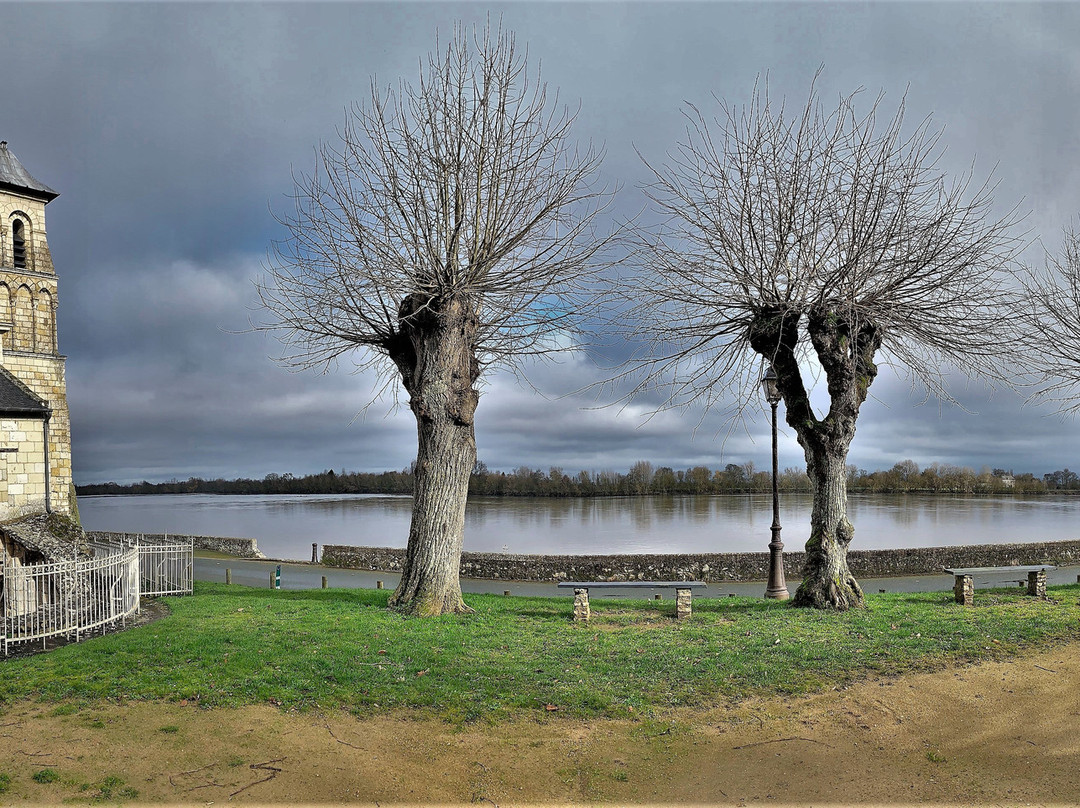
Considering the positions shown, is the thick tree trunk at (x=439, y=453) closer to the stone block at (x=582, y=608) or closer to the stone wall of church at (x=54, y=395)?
the stone block at (x=582, y=608)

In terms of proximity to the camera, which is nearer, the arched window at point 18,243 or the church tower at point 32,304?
the church tower at point 32,304

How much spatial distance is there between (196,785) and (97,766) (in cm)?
108

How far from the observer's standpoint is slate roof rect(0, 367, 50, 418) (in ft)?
52.4

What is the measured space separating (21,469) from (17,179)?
1709cm

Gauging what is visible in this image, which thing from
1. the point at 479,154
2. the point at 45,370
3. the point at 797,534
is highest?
the point at 479,154

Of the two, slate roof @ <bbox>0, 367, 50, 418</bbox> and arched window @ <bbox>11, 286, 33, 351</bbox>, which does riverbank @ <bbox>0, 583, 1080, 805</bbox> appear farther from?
arched window @ <bbox>11, 286, 33, 351</bbox>

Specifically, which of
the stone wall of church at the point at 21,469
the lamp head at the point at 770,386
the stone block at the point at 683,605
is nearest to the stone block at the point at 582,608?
the stone block at the point at 683,605

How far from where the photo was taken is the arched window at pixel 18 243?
85.9 feet

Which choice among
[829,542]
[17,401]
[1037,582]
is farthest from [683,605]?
[17,401]

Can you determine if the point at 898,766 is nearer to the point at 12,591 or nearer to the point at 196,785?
the point at 196,785

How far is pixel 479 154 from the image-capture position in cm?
1204

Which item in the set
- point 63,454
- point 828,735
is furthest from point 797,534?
point 63,454

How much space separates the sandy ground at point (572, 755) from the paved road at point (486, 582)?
33.5ft

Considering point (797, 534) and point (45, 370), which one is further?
point (797, 534)
